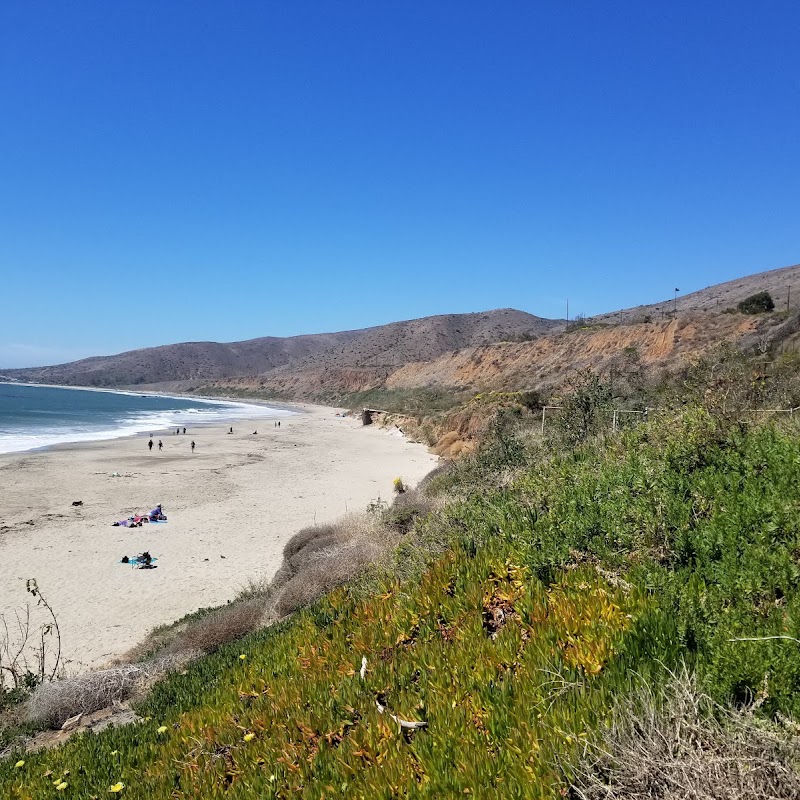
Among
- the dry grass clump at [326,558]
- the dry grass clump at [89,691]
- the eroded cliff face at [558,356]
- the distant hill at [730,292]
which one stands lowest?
the dry grass clump at [89,691]

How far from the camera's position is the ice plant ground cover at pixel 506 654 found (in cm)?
235

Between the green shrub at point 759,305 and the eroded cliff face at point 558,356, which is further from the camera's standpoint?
the green shrub at point 759,305

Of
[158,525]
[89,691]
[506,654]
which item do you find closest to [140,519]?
[158,525]

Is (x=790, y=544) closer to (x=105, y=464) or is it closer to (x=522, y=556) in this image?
(x=522, y=556)

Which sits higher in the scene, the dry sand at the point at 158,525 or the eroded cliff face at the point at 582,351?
the eroded cliff face at the point at 582,351

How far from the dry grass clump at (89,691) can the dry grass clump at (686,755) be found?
5.52 m

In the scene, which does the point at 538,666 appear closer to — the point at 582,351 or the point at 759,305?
the point at 759,305

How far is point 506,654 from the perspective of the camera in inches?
118

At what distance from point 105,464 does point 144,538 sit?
53.1 feet

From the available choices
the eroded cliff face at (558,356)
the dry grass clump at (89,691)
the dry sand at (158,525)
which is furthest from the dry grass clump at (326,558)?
the eroded cliff face at (558,356)

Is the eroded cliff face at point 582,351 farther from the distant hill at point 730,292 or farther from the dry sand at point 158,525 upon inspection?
the dry sand at point 158,525

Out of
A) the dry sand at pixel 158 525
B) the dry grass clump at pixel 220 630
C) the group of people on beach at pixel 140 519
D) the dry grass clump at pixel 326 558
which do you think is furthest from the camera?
the group of people on beach at pixel 140 519

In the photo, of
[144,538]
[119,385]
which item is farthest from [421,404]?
[119,385]

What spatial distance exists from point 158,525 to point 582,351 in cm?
4299
